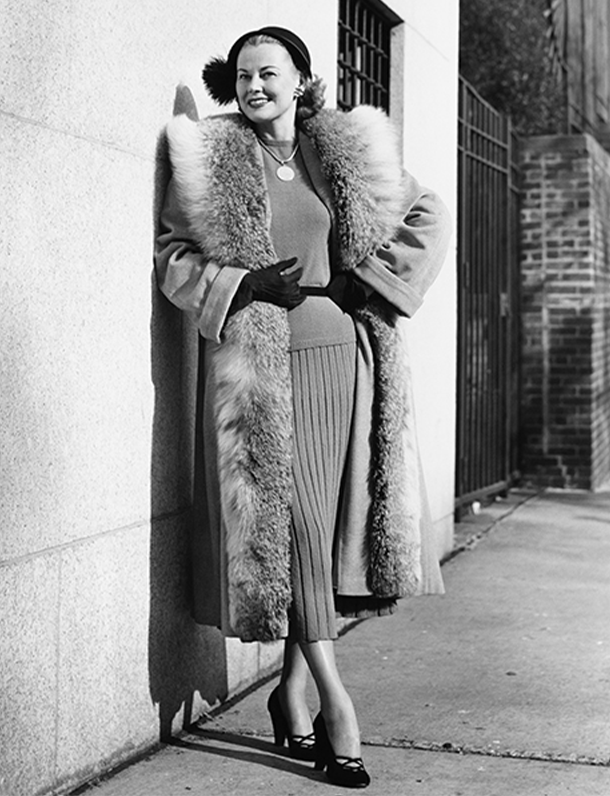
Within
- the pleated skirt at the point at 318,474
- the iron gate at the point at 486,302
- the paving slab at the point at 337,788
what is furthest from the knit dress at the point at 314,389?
the iron gate at the point at 486,302

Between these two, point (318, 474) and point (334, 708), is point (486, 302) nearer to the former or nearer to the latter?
point (318, 474)

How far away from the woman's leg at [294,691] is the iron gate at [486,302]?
485 cm

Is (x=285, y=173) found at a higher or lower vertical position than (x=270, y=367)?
higher

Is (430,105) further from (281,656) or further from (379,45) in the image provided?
(281,656)

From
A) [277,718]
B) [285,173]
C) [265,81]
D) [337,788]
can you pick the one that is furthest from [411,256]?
[337,788]

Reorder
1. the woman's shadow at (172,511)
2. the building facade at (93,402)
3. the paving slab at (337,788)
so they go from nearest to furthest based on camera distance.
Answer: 1. the building facade at (93,402)
2. the paving slab at (337,788)
3. the woman's shadow at (172,511)

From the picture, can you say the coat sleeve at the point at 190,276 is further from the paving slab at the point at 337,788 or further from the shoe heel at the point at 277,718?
the paving slab at the point at 337,788

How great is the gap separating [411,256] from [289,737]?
4.79ft

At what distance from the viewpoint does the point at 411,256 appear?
4.17m

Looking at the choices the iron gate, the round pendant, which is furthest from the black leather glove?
the iron gate

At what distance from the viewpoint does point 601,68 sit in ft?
69.1

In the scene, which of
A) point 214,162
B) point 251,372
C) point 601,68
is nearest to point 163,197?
point 214,162

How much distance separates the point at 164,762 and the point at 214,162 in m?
1.73

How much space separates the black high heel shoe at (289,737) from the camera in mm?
4117
